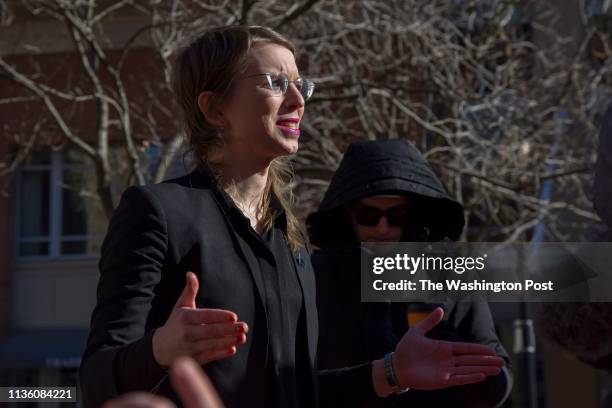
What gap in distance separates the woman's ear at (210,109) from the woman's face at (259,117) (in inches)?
0.4

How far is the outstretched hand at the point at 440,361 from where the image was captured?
2.53 meters

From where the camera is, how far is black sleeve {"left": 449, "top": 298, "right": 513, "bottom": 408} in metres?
3.50

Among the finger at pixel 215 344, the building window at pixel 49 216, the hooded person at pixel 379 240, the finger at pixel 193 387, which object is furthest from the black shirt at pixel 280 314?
the building window at pixel 49 216

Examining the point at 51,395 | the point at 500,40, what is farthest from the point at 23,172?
the point at 51,395

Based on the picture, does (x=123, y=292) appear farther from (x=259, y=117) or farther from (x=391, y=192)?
(x=391, y=192)

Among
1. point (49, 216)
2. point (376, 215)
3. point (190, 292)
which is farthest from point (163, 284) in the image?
point (49, 216)

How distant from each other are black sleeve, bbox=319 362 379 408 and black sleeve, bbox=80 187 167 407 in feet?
1.98

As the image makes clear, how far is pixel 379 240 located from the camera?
3887 mm

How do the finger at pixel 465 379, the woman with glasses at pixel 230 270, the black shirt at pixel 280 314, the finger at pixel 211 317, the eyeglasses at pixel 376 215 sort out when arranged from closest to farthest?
the finger at pixel 211 317
the woman with glasses at pixel 230 270
the black shirt at pixel 280 314
the finger at pixel 465 379
the eyeglasses at pixel 376 215

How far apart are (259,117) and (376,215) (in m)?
1.48

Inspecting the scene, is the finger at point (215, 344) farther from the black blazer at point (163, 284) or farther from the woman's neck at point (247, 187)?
the woman's neck at point (247, 187)

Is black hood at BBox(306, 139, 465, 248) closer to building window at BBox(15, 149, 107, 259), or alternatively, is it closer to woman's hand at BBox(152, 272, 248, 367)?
woman's hand at BBox(152, 272, 248, 367)

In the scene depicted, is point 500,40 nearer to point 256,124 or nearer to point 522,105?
point 522,105

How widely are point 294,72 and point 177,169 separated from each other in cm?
748
